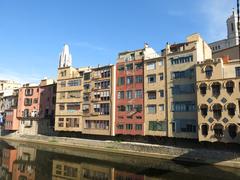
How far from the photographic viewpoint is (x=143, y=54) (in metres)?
56.2

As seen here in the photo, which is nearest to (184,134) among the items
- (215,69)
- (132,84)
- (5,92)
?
(215,69)

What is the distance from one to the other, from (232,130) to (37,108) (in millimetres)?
59705

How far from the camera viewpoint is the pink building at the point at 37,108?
77938 millimetres

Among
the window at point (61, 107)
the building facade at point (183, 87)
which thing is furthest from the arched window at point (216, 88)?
the window at point (61, 107)

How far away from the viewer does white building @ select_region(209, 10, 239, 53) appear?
9419 centimetres

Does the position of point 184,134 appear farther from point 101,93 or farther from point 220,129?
point 101,93

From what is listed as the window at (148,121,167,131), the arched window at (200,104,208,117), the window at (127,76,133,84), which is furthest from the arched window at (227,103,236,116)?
the window at (127,76,133,84)

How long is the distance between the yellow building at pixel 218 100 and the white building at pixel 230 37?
54.6m

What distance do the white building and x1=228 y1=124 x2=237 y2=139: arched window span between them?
59.5m

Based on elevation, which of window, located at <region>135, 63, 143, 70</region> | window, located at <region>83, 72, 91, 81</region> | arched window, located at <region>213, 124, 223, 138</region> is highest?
window, located at <region>135, 63, 143, 70</region>

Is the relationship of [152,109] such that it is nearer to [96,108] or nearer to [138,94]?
[138,94]

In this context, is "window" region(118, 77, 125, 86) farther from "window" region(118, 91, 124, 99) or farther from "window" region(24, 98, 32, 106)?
"window" region(24, 98, 32, 106)

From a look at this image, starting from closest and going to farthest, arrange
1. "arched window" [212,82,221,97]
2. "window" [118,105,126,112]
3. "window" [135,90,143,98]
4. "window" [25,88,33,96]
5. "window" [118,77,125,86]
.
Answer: "arched window" [212,82,221,97], "window" [135,90,143,98], "window" [118,105,126,112], "window" [118,77,125,86], "window" [25,88,33,96]

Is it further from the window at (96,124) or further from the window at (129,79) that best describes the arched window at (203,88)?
the window at (96,124)
